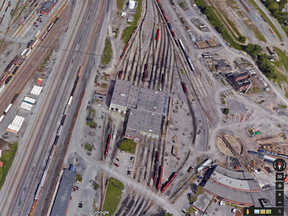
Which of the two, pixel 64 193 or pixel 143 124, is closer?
pixel 64 193

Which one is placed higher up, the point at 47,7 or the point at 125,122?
the point at 47,7

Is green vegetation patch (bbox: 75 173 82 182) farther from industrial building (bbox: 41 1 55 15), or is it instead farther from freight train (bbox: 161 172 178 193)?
industrial building (bbox: 41 1 55 15)

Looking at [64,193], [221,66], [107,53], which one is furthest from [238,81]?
[64,193]

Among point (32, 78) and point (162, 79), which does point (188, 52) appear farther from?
point (32, 78)

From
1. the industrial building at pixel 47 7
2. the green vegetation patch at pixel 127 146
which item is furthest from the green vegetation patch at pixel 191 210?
the industrial building at pixel 47 7

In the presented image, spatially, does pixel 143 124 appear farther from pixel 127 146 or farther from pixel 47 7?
pixel 47 7

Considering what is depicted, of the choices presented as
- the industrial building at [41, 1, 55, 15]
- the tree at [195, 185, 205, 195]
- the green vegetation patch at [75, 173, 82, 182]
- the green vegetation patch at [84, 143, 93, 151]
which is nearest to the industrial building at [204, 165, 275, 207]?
the tree at [195, 185, 205, 195]
